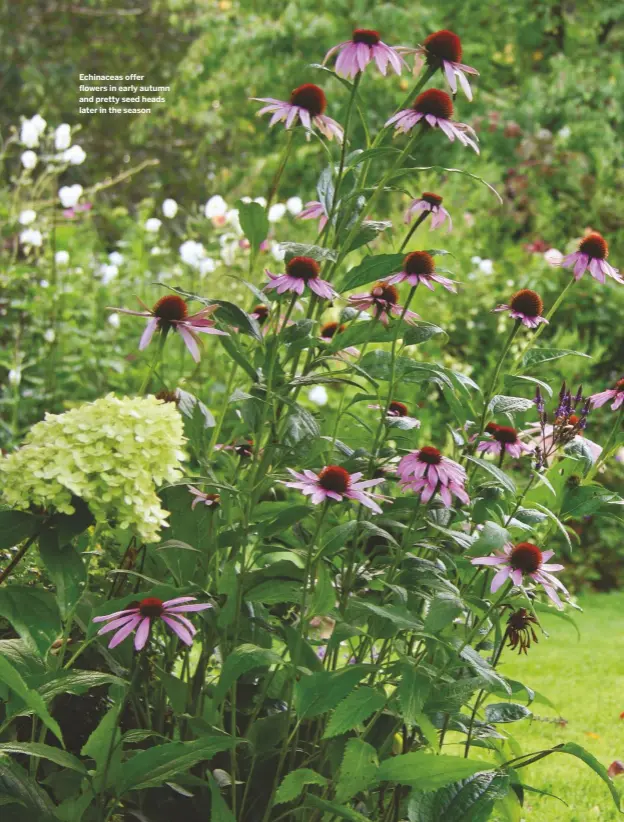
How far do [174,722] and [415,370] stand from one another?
0.88 meters

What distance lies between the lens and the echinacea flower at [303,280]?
1.76m

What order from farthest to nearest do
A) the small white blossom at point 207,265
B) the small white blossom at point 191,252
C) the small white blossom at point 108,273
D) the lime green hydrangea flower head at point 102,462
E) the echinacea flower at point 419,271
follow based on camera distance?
the small white blossom at point 108,273
the small white blossom at point 207,265
the small white blossom at point 191,252
the echinacea flower at point 419,271
the lime green hydrangea flower head at point 102,462

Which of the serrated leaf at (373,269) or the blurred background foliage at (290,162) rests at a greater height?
the serrated leaf at (373,269)

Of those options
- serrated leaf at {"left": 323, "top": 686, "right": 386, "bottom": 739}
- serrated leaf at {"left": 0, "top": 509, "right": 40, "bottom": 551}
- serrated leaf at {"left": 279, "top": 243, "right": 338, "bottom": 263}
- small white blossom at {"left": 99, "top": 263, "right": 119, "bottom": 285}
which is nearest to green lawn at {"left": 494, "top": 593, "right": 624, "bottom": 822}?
serrated leaf at {"left": 323, "top": 686, "right": 386, "bottom": 739}

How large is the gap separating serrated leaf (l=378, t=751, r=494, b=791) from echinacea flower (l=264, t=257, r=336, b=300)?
75 centimetres

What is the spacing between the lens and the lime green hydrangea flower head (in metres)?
1.49

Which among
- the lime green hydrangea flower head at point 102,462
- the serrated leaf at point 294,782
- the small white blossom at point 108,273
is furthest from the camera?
the small white blossom at point 108,273

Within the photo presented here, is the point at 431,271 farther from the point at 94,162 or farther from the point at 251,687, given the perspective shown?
the point at 94,162

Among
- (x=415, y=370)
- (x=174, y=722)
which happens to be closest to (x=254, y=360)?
(x=415, y=370)

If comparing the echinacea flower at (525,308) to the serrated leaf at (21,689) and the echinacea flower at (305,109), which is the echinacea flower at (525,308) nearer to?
the echinacea flower at (305,109)

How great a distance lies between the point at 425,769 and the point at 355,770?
0.37 ft

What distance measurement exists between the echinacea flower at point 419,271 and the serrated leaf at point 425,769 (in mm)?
770

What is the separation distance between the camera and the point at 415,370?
1823mm

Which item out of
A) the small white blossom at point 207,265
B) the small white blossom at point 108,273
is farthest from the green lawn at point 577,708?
the small white blossom at point 108,273
